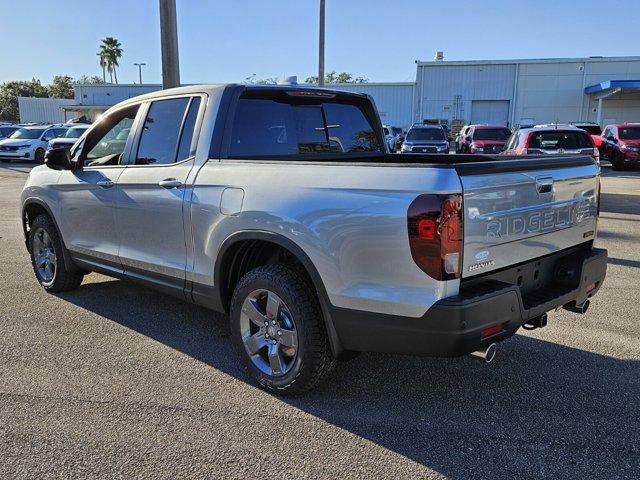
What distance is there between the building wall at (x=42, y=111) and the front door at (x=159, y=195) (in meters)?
64.6

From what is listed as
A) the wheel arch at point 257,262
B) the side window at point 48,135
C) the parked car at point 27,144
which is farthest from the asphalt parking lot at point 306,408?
the side window at point 48,135

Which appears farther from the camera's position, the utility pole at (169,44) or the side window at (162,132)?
the utility pole at (169,44)

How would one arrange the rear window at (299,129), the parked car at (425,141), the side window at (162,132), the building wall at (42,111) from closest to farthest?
the rear window at (299,129)
the side window at (162,132)
the parked car at (425,141)
the building wall at (42,111)

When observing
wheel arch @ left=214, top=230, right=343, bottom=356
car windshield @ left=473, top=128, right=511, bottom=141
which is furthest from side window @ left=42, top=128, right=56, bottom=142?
wheel arch @ left=214, top=230, right=343, bottom=356

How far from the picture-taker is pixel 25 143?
24234mm

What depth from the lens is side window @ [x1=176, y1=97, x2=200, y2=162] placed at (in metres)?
3.98

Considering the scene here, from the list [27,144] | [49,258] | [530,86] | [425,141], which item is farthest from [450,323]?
[530,86]

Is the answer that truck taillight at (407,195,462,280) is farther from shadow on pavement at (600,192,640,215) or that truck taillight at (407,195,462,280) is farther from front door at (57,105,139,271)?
shadow on pavement at (600,192,640,215)

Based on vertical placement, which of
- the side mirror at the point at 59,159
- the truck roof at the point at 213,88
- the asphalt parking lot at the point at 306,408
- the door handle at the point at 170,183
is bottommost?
the asphalt parking lot at the point at 306,408

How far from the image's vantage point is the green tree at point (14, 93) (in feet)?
286

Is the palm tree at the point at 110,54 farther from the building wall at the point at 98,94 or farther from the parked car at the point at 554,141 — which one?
the parked car at the point at 554,141

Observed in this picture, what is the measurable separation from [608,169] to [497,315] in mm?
22754

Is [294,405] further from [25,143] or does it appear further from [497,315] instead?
[25,143]

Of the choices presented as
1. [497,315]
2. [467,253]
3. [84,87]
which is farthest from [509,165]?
[84,87]
